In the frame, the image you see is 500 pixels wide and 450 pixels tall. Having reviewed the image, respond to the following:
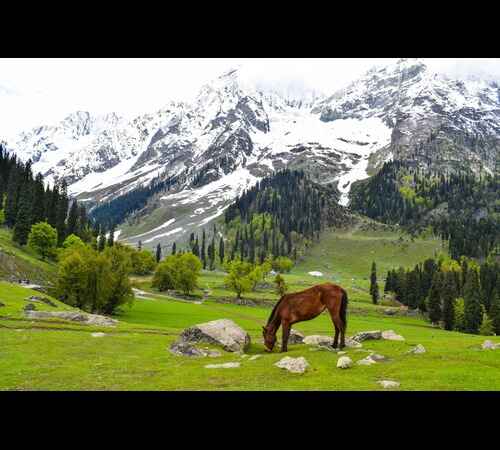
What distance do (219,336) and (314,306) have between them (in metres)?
8.22

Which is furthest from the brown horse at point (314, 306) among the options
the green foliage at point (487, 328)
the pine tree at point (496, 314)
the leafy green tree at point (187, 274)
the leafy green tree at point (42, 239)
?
the leafy green tree at point (187, 274)

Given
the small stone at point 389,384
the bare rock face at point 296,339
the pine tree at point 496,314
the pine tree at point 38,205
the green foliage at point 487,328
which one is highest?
the pine tree at point 38,205

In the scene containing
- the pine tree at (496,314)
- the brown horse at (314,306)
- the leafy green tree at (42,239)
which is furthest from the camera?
the leafy green tree at (42,239)

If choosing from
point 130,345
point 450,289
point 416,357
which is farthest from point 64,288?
point 450,289

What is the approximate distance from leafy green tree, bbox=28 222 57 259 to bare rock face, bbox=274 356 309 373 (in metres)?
107

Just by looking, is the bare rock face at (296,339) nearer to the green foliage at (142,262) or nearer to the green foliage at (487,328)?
the green foliage at (487,328)

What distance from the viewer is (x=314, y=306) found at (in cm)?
2725

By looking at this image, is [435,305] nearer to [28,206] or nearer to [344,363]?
[344,363]

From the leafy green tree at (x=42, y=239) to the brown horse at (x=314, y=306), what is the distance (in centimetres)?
10290

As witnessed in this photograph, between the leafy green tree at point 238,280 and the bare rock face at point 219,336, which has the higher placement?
the bare rock face at point 219,336

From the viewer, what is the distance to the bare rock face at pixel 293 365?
21766mm
